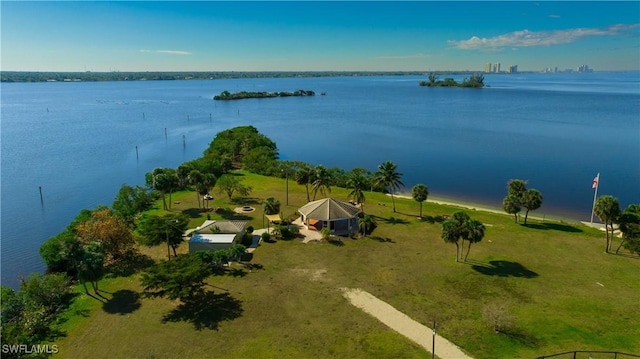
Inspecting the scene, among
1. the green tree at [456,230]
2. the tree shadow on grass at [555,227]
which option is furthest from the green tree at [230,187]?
the tree shadow on grass at [555,227]

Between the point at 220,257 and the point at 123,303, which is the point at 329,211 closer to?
the point at 220,257

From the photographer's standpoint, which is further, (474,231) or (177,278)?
(474,231)

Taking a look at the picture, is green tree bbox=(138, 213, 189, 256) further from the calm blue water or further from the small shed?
the calm blue water

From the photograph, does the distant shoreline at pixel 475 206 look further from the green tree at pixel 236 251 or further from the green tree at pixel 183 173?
the green tree at pixel 183 173

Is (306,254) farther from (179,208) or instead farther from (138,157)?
(138,157)

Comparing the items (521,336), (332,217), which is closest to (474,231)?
(521,336)

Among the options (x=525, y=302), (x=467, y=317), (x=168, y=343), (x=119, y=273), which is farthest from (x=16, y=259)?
(x=525, y=302)
